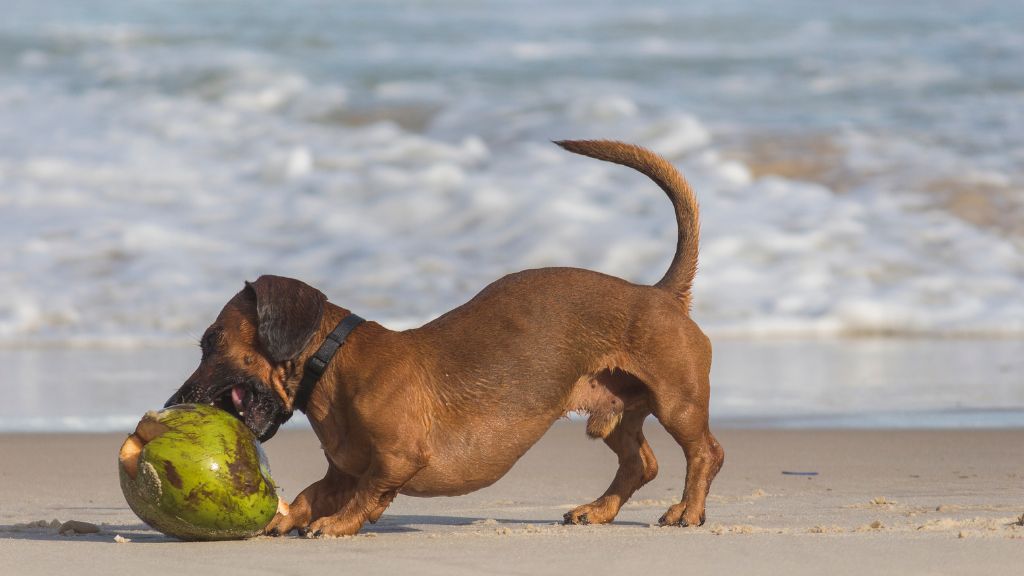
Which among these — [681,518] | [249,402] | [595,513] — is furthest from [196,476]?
[681,518]

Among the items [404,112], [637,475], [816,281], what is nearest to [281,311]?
[637,475]

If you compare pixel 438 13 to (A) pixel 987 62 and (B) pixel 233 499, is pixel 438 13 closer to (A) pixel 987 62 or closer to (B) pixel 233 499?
(A) pixel 987 62

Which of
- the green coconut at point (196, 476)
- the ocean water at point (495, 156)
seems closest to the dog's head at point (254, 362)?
the green coconut at point (196, 476)

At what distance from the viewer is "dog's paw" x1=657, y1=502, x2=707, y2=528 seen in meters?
4.96

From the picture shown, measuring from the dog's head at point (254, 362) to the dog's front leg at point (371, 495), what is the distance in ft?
1.12

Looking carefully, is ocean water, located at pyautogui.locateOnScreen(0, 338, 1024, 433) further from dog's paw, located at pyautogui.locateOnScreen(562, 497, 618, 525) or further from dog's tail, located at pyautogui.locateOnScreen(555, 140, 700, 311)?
dog's paw, located at pyautogui.locateOnScreen(562, 497, 618, 525)

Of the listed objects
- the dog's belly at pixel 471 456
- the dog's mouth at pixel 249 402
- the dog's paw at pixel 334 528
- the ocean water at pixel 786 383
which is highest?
the ocean water at pixel 786 383

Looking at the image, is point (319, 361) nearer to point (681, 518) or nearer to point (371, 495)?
point (371, 495)

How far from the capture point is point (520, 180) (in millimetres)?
14367

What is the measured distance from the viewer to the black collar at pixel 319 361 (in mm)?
4578

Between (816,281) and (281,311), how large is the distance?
7.72 meters

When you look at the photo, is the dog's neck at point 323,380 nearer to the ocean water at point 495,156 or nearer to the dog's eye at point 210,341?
the dog's eye at point 210,341

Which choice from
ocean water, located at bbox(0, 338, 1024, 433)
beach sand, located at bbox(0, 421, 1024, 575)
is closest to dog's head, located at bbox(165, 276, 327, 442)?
beach sand, located at bbox(0, 421, 1024, 575)

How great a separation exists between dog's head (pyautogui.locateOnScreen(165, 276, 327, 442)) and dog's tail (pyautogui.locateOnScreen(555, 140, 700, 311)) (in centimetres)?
119
